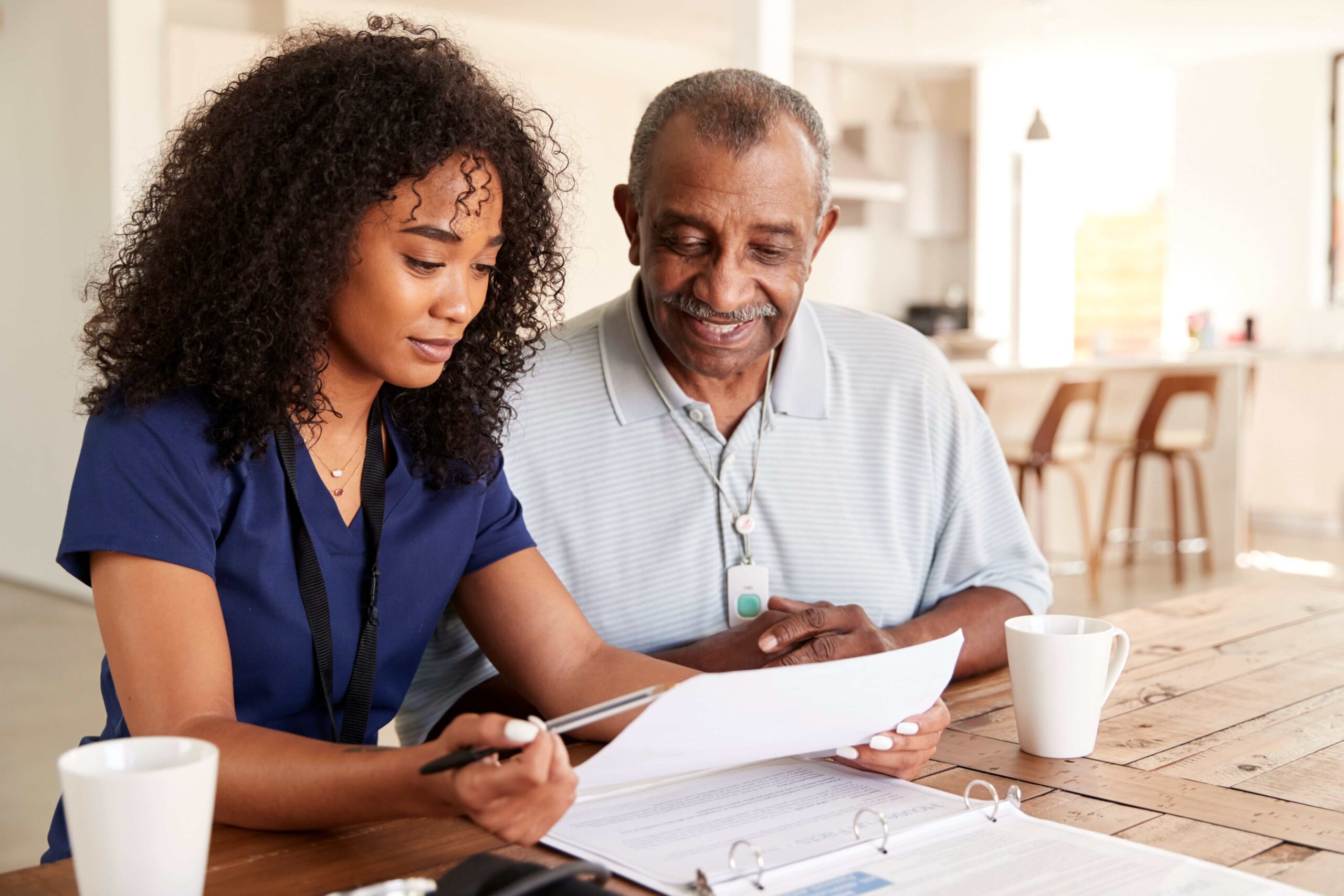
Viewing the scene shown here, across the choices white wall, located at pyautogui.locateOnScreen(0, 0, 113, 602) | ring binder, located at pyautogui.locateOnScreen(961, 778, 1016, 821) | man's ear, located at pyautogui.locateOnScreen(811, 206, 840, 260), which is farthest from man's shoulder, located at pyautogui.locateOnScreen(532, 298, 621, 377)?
white wall, located at pyautogui.locateOnScreen(0, 0, 113, 602)

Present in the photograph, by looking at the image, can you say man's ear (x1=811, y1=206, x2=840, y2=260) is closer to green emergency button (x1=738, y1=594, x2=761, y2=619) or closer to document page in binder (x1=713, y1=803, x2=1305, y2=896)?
green emergency button (x1=738, y1=594, x2=761, y2=619)

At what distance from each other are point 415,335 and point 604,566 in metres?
0.57

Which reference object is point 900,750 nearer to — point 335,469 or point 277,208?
point 335,469

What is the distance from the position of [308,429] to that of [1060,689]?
73 cm

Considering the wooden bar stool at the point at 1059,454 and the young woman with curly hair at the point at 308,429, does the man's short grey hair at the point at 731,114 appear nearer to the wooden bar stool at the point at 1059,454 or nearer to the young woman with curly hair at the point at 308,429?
the young woman with curly hair at the point at 308,429

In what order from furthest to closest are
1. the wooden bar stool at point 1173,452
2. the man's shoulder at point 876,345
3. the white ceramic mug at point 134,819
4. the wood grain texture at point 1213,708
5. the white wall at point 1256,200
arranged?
the white wall at point 1256,200, the wooden bar stool at point 1173,452, the man's shoulder at point 876,345, the wood grain texture at point 1213,708, the white ceramic mug at point 134,819

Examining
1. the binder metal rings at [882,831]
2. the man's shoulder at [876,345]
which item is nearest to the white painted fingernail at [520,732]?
the binder metal rings at [882,831]

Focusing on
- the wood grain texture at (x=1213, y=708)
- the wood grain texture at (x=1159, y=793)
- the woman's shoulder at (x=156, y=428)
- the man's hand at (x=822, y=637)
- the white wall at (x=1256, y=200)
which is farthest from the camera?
the white wall at (x=1256, y=200)

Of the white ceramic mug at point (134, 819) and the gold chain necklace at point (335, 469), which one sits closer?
the white ceramic mug at point (134, 819)

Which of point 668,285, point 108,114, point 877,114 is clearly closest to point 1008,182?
point 877,114

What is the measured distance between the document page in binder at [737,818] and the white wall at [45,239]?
200 inches

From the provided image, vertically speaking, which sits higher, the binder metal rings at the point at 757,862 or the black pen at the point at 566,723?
the black pen at the point at 566,723

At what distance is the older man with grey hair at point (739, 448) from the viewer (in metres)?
1.57

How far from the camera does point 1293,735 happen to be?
1.23m
